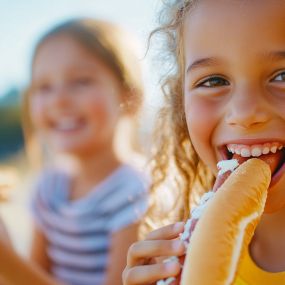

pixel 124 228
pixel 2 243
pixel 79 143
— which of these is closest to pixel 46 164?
pixel 79 143

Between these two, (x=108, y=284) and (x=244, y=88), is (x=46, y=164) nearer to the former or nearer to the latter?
(x=108, y=284)

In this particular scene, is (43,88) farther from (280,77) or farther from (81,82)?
(280,77)

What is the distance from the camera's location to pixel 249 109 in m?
1.72

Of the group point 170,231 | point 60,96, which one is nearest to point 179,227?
point 170,231

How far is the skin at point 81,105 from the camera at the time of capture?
3.75 m

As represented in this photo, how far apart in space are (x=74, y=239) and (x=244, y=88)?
7.12 feet

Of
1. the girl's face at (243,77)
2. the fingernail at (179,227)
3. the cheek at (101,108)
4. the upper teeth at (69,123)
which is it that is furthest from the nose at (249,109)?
the upper teeth at (69,123)

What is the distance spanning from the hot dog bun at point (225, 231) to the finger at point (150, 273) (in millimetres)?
106

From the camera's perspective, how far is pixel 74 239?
12.1 feet

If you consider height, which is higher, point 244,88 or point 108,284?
point 244,88

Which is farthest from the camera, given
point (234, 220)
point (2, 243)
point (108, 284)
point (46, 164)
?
point (46, 164)

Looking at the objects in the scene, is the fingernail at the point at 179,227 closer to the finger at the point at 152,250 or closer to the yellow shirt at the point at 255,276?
the finger at the point at 152,250

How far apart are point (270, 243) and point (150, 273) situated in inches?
22.4

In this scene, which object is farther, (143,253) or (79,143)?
(79,143)
